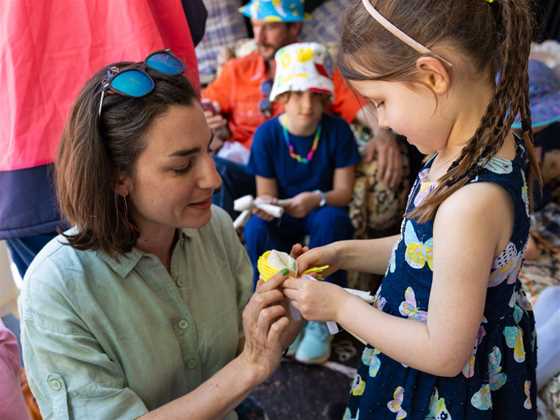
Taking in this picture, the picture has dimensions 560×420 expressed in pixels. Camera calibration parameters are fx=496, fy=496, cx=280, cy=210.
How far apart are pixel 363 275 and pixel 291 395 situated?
2.53 feet

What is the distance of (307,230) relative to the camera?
2445mm

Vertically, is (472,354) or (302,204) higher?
(472,354)

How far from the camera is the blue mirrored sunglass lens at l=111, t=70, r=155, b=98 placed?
1034mm

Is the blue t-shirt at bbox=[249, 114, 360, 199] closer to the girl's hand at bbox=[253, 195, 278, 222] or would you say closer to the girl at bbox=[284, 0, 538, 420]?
the girl's hand at bbox=[253, 195, 278, 222]

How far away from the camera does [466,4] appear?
0.85 m

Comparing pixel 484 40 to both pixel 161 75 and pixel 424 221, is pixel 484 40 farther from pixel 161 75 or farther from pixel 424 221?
pixel 161 75

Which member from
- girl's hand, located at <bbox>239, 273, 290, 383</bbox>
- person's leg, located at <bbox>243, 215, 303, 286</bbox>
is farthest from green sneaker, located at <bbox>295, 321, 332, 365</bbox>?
girl's hand, located at <bbox>239, 273, 290, 383</bbox>

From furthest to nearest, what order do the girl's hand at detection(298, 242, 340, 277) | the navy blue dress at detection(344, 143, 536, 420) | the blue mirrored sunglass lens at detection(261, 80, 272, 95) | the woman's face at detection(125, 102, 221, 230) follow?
the blue mirrored sunglass lens at detection(261, 80, 272, 95), the girl's hand at detection(298, 242, 340, 277), the woman's face at detection(125, 102, 221, 230), the navy blue dress at detection(344, 143, 536, 420)

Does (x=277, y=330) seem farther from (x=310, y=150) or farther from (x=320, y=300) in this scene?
(x=310, y=150)

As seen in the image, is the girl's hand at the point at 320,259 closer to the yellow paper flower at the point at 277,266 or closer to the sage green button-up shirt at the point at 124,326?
the yellow paper flower at the point at 277,266

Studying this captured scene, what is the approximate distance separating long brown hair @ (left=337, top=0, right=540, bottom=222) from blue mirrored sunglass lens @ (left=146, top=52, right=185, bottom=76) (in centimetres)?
43

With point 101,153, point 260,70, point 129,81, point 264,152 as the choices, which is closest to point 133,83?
point 129,81

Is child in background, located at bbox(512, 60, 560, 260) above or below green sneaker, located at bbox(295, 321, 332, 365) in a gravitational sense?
above

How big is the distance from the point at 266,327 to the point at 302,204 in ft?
4.28
